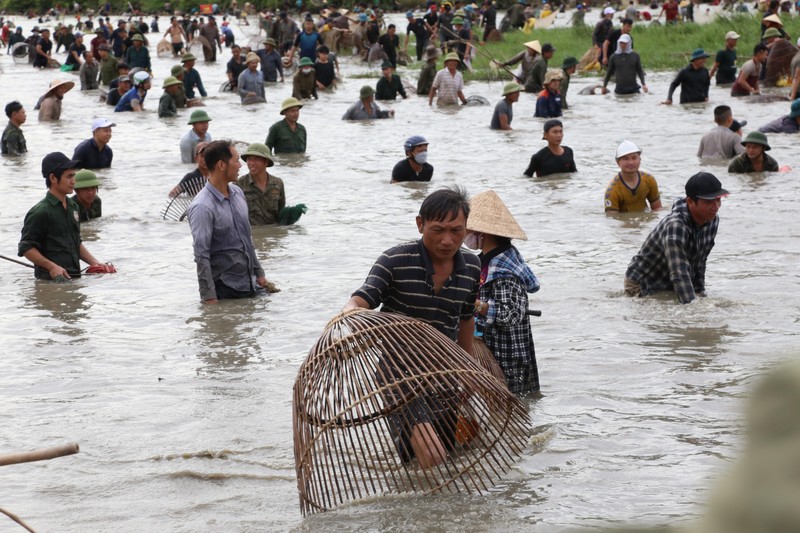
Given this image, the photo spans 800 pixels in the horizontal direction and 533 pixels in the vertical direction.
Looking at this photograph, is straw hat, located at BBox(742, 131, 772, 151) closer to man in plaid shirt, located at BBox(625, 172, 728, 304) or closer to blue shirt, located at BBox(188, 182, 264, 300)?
man in plaid shirt, located at BBox(625, 172, 728, 304)

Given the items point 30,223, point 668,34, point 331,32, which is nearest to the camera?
point 30,223

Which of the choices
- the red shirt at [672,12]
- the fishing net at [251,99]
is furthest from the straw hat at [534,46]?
the red shirt at [672,12]

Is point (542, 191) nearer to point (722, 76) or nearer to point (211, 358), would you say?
point (211, 358)

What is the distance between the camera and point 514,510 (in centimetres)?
480

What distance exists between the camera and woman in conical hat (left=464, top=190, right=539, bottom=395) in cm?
556

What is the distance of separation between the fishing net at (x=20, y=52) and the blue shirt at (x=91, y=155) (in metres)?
27.6

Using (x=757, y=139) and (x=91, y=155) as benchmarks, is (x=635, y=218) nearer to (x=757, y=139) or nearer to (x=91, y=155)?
(x=757, y=139)

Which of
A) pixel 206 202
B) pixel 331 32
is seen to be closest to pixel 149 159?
pixel 206 202

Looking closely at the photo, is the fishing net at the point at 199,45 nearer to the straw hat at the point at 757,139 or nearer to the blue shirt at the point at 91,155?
the blue shirt at the point at 91,155

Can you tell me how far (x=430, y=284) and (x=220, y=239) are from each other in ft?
11.2

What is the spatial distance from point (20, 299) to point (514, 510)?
5714 mm

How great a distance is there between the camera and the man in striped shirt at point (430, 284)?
15.0ft

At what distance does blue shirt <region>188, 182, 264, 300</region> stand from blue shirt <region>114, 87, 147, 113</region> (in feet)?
51.0

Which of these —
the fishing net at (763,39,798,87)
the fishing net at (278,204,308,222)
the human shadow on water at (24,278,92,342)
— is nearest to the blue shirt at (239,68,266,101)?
the fishing net at (763,39,798,87)
